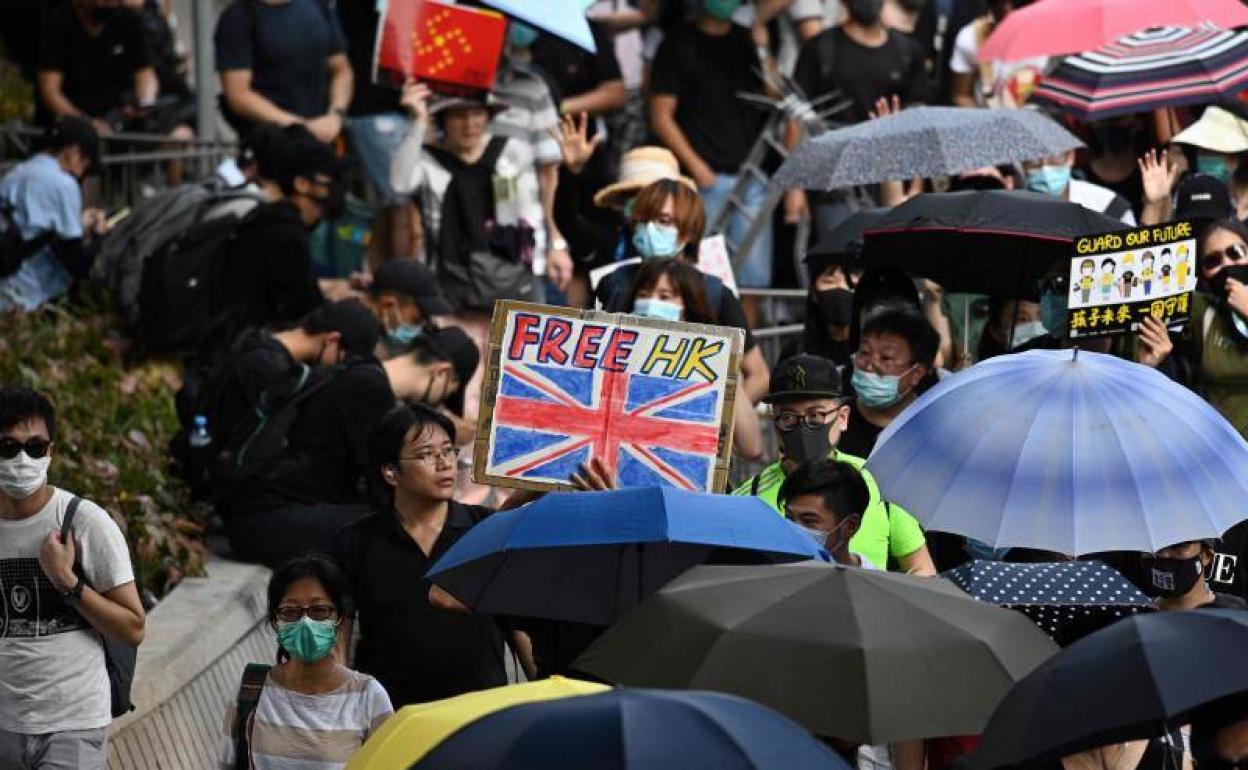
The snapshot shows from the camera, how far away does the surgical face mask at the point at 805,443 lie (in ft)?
31.7

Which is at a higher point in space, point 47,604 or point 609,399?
point 609,399

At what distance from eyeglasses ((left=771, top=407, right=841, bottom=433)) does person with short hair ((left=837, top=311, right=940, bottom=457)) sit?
0.73 metres

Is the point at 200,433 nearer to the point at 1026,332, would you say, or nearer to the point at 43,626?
the point at 1026,332

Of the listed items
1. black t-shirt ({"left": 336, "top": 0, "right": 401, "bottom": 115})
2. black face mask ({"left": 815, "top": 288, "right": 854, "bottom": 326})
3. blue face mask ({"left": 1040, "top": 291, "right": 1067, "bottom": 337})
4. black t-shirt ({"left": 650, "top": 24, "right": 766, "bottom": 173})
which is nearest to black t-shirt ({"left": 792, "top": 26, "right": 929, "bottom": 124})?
black t-shirt ({"left": 650, "top": 24, "right": 766, "bottom": 173})

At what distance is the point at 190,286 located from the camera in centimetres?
1456

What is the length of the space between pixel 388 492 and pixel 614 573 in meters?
2.08

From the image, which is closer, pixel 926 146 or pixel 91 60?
pixel 926 146

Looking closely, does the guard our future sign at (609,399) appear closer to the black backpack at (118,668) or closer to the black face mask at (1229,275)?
the black backpack at (118,668)

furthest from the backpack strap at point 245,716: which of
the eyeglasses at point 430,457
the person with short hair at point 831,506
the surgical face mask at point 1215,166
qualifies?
the surgical face mask at point 1215,166

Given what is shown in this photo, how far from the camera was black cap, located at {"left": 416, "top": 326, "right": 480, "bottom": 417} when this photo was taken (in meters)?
12.3

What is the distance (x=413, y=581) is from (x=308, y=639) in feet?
2.78

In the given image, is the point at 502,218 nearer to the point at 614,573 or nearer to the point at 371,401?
the point at 371,401

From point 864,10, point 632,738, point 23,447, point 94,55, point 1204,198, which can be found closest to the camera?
point 632,738

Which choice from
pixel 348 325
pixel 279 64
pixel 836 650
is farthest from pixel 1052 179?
pixel 836 650
